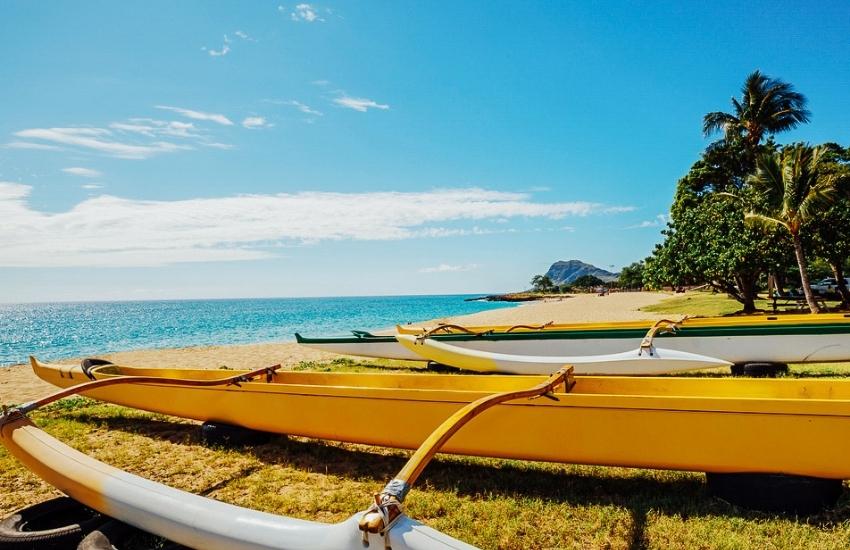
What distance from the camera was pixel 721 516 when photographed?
296cm

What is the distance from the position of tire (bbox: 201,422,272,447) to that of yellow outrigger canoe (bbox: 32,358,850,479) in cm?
9

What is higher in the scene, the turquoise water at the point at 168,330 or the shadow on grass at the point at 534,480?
the shadow on grass at the point at 534,480

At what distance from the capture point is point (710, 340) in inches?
284

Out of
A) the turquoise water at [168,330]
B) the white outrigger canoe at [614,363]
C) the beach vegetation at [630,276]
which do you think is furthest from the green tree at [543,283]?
the white outrigger canoe at [614,363]

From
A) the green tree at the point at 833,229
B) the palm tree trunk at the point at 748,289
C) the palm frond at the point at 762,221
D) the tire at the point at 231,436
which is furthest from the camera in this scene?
the palm tree trunk at the point at 748,289

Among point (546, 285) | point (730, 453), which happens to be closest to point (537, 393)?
point (730, 453)

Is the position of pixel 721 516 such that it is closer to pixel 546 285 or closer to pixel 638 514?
pixel 638 514

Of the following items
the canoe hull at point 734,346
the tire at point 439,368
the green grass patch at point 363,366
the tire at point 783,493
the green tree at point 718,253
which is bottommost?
the green grass patch at point 363,366

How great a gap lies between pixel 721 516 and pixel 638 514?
494 millimetres

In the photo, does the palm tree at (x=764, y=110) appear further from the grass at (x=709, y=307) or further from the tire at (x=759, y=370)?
the tire at (x=759, y=370)

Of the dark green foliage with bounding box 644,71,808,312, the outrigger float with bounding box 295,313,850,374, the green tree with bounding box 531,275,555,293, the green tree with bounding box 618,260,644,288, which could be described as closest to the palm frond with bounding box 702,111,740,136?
the dark green foliage with bounding box 644,71,808,312

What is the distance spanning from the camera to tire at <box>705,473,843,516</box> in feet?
9.55

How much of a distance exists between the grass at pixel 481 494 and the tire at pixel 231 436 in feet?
0.37

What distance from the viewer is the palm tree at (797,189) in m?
13.5
